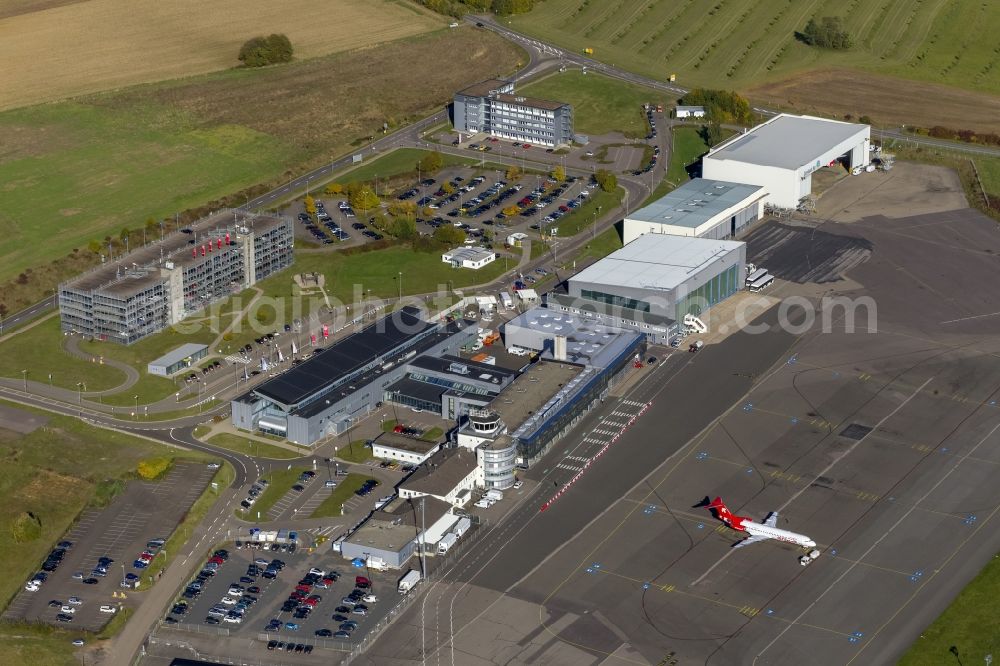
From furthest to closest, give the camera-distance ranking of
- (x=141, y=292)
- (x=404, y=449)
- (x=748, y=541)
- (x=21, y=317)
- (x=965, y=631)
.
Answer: (x=21, y=317), (x=141, y=292), (x=404, y=449), (x=748, y=541), (x=965, y=631)

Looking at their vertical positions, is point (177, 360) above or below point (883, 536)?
above

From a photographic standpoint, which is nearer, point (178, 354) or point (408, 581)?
point (408, 581)

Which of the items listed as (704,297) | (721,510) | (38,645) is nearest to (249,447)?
(38,645)

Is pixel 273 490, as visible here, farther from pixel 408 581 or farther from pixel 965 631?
pixel 965 631

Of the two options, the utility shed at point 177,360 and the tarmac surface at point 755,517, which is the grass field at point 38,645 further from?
the utility shed at point 177,360

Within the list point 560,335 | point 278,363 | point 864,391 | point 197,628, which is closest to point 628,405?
point 560,335

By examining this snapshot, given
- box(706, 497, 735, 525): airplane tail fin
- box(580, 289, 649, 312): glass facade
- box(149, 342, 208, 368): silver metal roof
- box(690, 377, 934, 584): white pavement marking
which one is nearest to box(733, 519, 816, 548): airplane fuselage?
box(706, 497, 735, 525): airplane tail fin

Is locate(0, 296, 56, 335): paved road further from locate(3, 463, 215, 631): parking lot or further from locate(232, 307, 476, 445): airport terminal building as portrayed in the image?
locate(3, 463, 215, 631): parking lot
